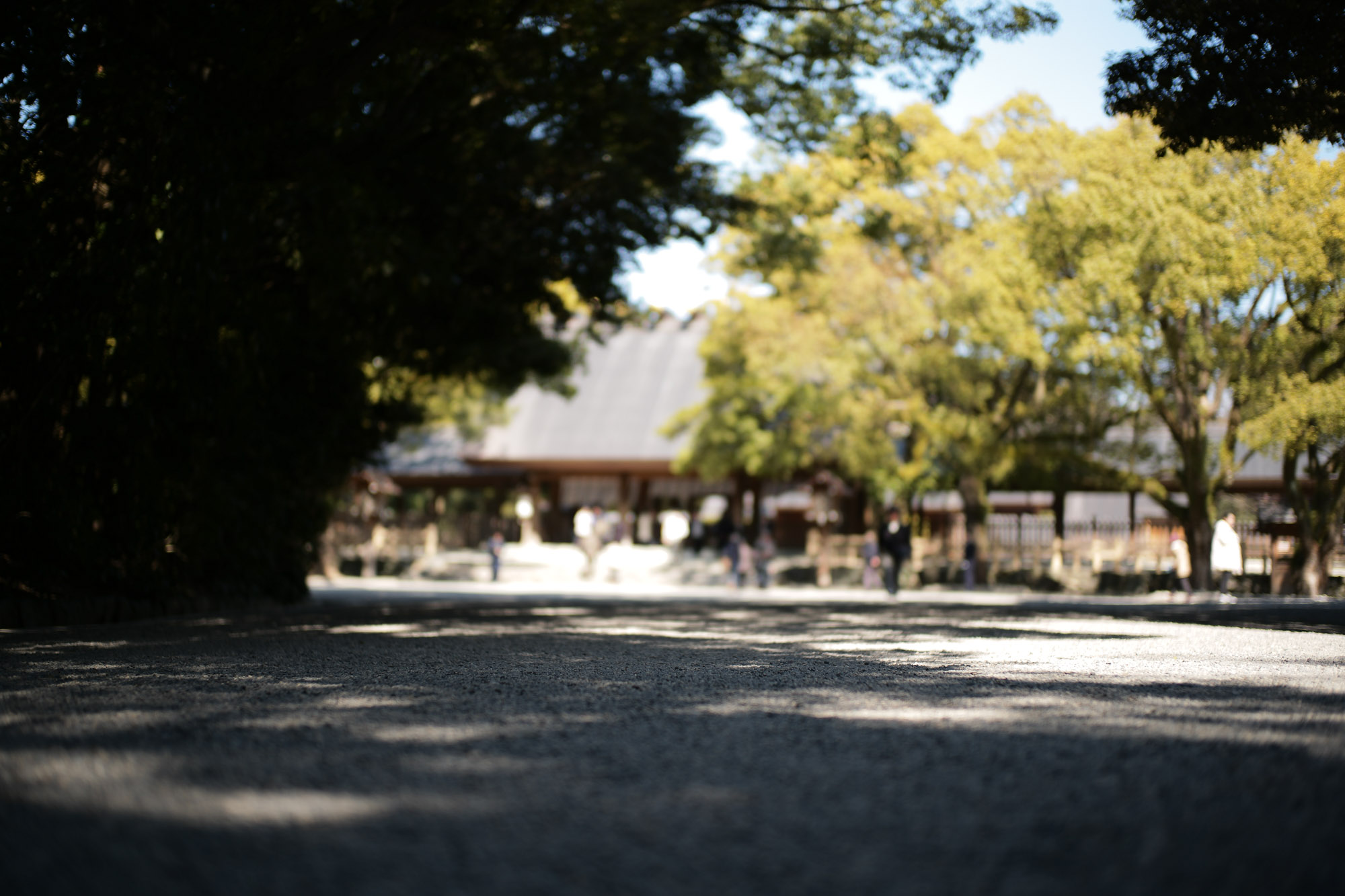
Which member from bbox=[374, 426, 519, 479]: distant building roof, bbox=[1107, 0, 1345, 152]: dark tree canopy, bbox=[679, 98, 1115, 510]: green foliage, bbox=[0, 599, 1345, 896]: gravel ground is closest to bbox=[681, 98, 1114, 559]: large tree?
bbox=[679, 98, 1115, 510]: green foliage

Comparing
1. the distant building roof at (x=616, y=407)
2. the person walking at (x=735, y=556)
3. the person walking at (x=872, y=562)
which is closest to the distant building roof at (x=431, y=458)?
the distant building roof at (x=616, y=407)

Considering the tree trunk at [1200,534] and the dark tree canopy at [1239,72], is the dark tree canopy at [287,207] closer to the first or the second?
the dark tree canopy at [1239,72]

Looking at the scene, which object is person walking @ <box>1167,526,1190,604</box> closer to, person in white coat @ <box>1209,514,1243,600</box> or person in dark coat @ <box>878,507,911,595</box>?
person in white coat @ <box>1209,514,1243,600</box>

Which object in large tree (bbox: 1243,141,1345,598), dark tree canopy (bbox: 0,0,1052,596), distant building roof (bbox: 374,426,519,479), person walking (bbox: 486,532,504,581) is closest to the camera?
dark tree canopy (bbox: 0,0,1052,596)

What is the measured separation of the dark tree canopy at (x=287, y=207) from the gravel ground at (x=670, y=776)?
3.26m

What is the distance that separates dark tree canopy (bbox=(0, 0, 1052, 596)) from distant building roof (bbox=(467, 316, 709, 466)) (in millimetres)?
20441

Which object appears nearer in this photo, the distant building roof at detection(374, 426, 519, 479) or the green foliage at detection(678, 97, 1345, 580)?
the green foliage at detection(678, 97, 1345, 580)

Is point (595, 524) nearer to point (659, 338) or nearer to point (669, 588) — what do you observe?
point (669, 588)

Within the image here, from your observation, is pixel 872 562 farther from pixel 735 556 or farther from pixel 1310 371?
pixel 1310 371

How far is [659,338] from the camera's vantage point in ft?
148

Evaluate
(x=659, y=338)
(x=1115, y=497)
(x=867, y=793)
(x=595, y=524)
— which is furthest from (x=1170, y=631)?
(x=1115, y=497)

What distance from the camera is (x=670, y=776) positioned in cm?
401

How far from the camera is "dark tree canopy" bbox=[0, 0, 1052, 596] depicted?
32.6 ft

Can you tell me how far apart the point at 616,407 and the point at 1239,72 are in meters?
32.2
